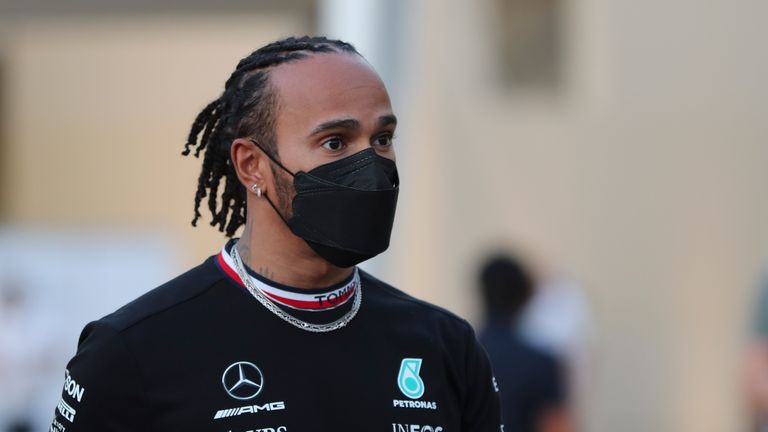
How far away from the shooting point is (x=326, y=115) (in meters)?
2.91

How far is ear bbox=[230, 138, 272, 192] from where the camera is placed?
9.95 ft

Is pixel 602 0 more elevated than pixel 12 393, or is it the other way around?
pixel 602 0

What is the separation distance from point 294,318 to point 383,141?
452 millimetres

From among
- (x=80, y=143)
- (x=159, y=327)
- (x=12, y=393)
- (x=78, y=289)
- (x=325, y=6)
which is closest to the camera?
(x=159, y=327)

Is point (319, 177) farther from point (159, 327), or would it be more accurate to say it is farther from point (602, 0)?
point (602, 0)

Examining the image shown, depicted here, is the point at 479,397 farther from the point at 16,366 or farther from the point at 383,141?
the point at 16,366

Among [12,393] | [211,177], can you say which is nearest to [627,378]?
[12,393]

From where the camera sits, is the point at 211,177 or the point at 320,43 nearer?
the point at 320,43

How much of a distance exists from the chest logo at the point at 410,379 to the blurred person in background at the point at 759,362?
2.24 metres

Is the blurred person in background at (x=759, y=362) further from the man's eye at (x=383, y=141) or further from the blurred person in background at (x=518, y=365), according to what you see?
the man's eye at (x=383, y=141)

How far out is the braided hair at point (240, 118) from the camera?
3.04 meters

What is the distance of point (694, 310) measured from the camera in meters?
12.3

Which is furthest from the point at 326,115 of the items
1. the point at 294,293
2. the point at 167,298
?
the point at 167,298

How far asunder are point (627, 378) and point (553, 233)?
1.53 m
